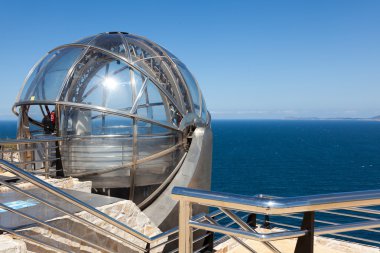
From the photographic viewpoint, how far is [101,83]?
7.47 m

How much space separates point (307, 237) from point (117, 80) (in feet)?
19.8

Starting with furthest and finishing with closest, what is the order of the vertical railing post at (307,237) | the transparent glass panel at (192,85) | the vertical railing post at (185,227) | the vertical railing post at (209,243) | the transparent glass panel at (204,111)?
the transparent glass panel at (204,111) → the transparent glass panel at (192,85) → the vertical railing post at (209,243) → the vertical railing post at (185,227) → the vertical railing post at (307,237)

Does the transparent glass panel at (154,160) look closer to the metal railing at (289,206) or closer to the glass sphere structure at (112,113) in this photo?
the glass sphere structure at (112,113)

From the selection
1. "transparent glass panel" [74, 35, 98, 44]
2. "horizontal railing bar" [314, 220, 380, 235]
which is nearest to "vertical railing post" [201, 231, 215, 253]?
"horizontal railing bar" [314, 220, 380, 235]

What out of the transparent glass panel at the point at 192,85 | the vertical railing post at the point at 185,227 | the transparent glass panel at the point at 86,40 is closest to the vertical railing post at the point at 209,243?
the transparent glass panel at the point at 192,85

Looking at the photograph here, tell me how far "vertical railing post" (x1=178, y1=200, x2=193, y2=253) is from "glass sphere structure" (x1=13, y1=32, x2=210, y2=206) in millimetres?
4887

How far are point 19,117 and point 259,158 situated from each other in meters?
57.9

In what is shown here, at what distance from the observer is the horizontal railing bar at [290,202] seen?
82.0 inches

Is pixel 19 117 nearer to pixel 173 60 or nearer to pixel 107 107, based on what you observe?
pixel 107 107

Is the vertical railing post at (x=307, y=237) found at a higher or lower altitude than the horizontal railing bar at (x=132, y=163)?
higher

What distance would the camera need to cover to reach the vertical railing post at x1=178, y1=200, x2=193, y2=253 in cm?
248

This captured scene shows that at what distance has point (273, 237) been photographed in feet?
7.09

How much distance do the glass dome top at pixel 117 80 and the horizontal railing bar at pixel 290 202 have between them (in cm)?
525

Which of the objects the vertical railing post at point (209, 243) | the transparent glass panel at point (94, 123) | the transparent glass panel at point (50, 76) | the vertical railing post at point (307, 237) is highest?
the transparent glass panel at point (50, 76)
